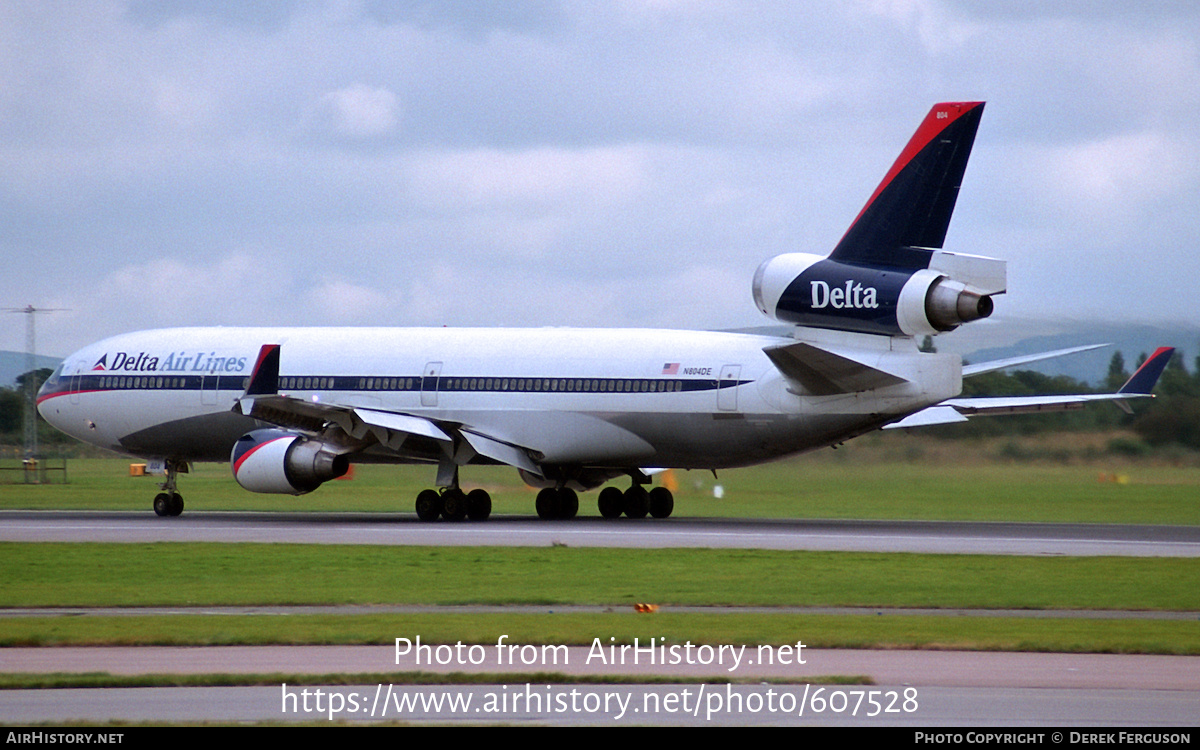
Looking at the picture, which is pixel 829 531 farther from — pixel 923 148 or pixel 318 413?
pixel 318 413

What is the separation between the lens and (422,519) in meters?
36.7

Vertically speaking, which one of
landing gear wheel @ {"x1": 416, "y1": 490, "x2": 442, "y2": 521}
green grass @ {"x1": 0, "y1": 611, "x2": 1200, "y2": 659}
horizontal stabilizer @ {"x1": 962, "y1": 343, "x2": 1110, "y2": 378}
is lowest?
green grass @ {"x1": 0, "y1": 611, "x2": 1200, "y2": 659}

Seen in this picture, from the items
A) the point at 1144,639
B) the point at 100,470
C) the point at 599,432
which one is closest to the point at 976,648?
the point at 1144,639

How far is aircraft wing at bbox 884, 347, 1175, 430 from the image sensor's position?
1398 inches

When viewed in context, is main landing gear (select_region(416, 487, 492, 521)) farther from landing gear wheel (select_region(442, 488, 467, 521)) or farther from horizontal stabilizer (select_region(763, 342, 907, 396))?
horizontal stabilizer (select_region(763, 342, 907, 396))

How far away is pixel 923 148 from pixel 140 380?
21.8 meters

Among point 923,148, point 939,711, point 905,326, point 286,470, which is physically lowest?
point 939,711

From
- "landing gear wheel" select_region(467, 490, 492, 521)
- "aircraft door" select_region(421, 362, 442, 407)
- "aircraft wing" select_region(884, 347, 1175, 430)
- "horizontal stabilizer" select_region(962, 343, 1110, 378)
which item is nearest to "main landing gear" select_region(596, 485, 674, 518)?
"landing gear wheel" select_region(467, 490, 492, 521)

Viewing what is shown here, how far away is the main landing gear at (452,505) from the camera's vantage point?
36.7 m

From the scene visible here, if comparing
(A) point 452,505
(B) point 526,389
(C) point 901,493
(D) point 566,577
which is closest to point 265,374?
(A) point 452,505

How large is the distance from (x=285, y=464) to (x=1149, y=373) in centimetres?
2000

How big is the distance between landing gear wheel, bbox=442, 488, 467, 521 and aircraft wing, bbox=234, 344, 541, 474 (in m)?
0.92

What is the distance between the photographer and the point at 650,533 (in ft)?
104

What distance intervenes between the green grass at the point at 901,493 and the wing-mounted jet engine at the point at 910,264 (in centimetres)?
767
